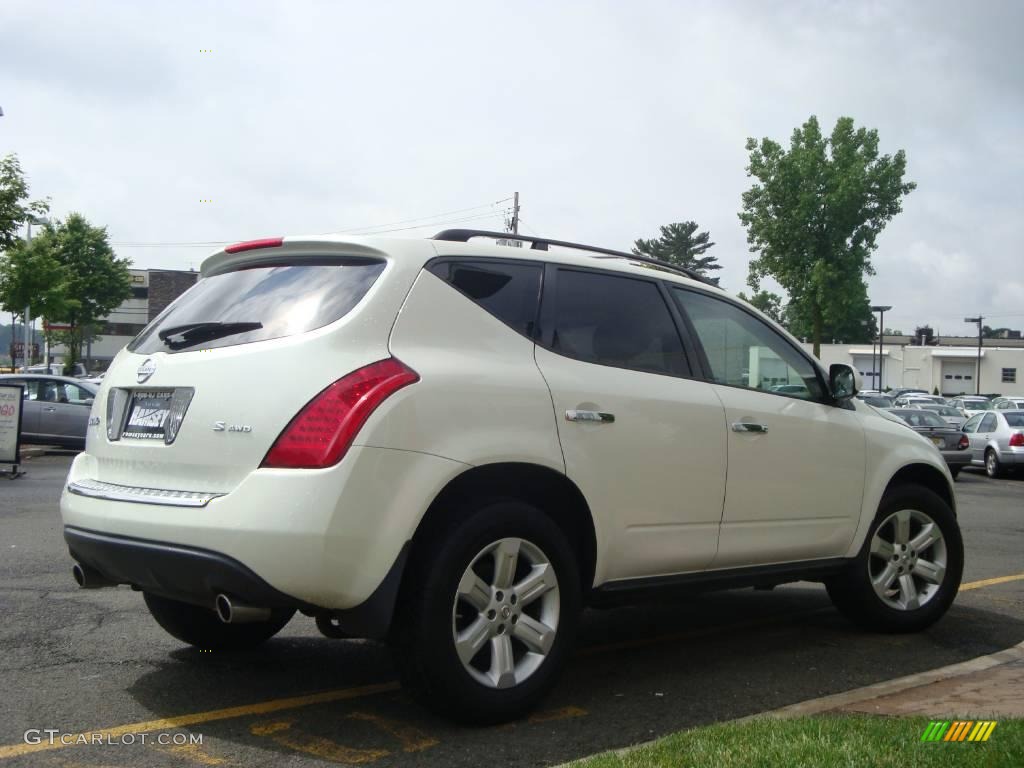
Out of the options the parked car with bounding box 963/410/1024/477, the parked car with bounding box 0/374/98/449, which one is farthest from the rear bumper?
the parked car with bounding box 963/410/1024/477

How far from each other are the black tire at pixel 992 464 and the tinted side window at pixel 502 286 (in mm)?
20779

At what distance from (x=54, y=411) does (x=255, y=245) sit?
16652mm

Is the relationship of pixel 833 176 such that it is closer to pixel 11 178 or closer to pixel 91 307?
pixel 11 178

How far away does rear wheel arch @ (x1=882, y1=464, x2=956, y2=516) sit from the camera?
6235mm

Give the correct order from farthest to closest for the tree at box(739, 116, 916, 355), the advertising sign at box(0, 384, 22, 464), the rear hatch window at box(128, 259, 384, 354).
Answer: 1. the tree at box(739, 116, 916, 355)
2. the advertising sign at box(0, 384, 22, 464)
3. the rear hatch window at box(128, 259, 384, 354)

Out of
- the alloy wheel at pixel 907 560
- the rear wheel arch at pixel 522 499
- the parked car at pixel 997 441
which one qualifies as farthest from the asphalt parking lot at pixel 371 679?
the parked car at pixel 997 441

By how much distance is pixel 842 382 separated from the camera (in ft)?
19.5

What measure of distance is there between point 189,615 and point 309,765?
158cm

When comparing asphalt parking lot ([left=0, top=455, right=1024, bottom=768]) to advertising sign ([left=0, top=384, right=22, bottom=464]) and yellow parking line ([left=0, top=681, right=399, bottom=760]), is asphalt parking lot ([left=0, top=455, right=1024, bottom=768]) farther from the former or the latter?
advertising sign ([left=0, top=384, right=22, bottom=464])

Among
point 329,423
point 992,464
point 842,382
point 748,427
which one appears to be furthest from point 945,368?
point 329,423

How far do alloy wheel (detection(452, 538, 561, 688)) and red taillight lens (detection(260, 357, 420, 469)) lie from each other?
0.70 meters

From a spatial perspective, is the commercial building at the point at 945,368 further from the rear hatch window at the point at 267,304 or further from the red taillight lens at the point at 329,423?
the red taillight lens at the point at 329,423

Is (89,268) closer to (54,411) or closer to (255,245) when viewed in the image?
(54,411)

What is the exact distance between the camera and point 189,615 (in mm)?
5117
